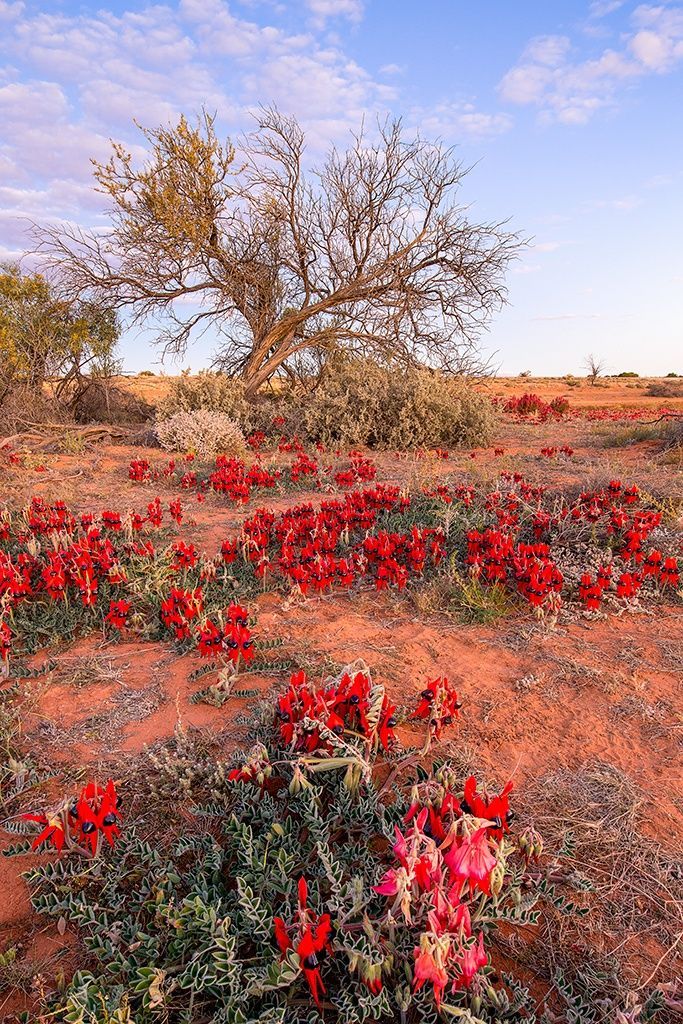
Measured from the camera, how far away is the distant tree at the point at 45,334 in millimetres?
12703

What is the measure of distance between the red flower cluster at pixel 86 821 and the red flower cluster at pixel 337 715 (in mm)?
660

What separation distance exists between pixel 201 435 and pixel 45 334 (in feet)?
17.1

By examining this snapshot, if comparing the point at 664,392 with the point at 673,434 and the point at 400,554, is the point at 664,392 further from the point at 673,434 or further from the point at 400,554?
the point at 400,554

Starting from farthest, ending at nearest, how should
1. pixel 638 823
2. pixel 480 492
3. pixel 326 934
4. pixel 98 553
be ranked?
pixel 480 492 → pixel 98 553 → pixel 638 823 → pixel 326 934

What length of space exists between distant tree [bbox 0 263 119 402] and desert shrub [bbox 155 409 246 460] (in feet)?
12.4

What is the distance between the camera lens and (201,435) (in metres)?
11.0

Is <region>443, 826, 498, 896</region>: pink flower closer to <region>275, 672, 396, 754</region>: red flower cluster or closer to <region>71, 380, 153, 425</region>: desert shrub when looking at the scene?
<region>275, 672, 396, 754</region>: red flower cluster

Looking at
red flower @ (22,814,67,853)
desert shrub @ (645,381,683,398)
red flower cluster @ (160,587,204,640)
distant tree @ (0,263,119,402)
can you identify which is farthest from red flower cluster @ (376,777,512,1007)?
desert shrub @ (645,381,683,398)

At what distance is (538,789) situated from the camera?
2.52 m

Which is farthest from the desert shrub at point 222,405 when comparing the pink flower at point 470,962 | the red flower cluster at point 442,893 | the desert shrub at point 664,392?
the desert shrub at point 664,392

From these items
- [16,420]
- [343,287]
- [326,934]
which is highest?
[343,287]

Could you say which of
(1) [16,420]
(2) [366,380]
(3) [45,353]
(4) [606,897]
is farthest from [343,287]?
(4) [606,897]

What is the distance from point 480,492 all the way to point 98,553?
3.81 meters

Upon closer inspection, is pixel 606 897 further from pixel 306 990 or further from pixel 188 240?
pixel 188 240
